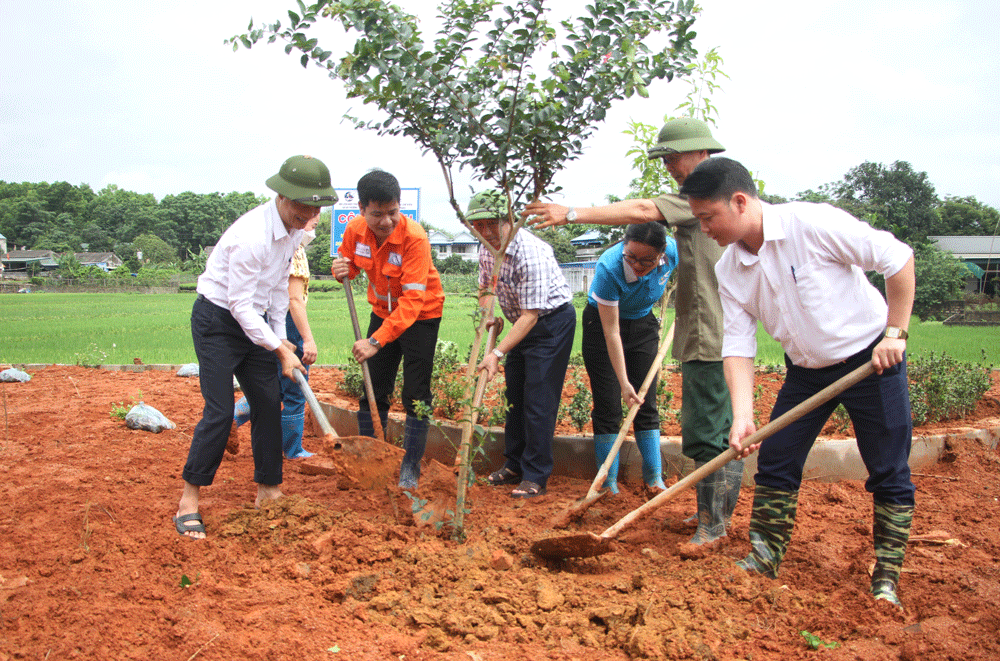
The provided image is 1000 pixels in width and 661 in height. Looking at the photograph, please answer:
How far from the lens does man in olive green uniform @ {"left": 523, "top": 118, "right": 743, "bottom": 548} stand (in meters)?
3.30

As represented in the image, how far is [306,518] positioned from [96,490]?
1.42 metres

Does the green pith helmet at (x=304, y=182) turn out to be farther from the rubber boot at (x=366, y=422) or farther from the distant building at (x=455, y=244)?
the distant building at (x=455, y=244)

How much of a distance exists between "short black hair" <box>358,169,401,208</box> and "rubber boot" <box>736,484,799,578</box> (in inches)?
91.7

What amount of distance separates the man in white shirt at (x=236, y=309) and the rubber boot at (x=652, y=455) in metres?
2.11

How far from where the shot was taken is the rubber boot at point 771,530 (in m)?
2.98

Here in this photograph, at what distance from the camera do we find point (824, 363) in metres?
2.77

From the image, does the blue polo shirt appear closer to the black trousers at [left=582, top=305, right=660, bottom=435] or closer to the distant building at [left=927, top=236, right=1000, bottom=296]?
the black trousers at [left=582, top=305, right=660, bottom=435]

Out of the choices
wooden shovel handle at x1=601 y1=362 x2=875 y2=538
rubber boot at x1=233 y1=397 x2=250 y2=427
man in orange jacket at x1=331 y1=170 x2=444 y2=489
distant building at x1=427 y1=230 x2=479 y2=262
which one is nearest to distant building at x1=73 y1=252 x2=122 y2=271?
distant building at x1=427 y1=230 x2=479 y2=262

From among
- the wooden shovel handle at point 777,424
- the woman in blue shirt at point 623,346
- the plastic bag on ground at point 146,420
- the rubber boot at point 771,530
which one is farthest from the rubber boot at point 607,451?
the plastic bag on ground at point 146,420

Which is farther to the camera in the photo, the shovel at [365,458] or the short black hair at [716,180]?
the shovel at [365,458]

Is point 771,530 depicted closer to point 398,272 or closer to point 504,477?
point 504,477

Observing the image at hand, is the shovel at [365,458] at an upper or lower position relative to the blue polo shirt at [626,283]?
lower

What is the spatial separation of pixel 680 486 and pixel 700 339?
777mm

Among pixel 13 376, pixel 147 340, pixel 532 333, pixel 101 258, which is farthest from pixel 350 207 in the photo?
pixel 101 258
